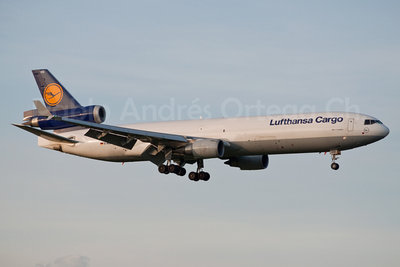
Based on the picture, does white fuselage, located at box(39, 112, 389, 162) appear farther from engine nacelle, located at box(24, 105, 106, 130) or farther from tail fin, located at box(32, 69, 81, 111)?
tail fin, located at box(32, 69, 81, 111)

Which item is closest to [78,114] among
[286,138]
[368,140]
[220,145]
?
[220,145]

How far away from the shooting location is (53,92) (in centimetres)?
7394

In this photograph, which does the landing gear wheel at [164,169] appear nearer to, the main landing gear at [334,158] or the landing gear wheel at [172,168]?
the landing gear wheel at [172,168]

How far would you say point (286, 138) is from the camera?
213 feet

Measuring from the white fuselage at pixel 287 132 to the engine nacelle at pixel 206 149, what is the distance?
135cm

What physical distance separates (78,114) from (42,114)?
20.1ft

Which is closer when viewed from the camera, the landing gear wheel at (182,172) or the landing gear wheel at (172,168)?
the landing gear wheel at (172,168)

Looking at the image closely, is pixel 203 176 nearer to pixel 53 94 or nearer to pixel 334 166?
pixel 334 166

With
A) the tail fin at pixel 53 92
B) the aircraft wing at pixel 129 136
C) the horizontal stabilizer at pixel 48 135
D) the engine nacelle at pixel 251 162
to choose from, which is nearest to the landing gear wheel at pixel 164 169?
the aircraft wing at pixel 129 136

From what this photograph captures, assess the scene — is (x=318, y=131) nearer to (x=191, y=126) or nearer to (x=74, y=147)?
(x=191, y=126)

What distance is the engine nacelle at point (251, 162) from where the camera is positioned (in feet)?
238

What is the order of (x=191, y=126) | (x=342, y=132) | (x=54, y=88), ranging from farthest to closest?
(x=54, y=88), (x=191, y=126), (x=342, y=132)

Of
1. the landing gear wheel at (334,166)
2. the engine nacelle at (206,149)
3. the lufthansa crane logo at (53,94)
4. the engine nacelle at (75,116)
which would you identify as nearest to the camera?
the engine nacelle at (206,149)

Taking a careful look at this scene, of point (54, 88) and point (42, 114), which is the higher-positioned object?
point (54, 88)
